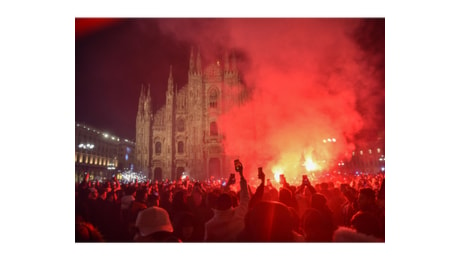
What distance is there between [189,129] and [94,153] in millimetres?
10875

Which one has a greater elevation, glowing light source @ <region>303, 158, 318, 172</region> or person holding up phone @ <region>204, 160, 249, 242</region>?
person holding up phone @ <region>204, 160, 249, 242</region>

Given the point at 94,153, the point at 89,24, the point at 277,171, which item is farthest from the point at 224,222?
the point at 94,153

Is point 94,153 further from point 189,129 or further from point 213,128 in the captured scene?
point 213,128

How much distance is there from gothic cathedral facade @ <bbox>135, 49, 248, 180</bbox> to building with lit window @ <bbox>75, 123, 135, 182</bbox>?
15.9 ft

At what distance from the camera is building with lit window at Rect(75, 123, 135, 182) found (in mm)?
29692

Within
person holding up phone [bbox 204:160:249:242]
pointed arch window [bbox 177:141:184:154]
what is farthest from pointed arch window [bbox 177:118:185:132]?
person holding up phone [bbox 204:160:249:242]

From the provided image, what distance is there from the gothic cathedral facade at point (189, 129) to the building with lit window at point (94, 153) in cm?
484

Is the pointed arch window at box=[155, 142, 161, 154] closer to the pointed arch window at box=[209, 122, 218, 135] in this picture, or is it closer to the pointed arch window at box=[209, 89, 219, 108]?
the pointed arch window at box=[209, 122, 218, 135]

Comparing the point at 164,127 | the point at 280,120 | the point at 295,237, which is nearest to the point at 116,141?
the point at 164,127

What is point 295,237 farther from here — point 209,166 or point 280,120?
point 209,166

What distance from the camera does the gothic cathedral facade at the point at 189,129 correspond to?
28.0 m

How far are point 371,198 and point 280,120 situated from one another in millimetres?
13491

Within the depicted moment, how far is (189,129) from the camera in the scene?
96.5 ft
